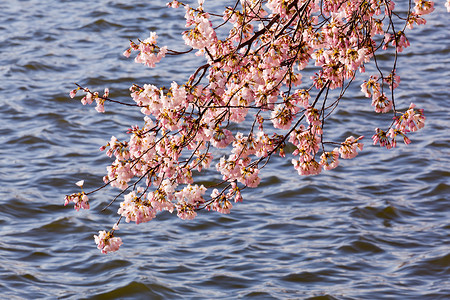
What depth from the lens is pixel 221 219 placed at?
8.22m

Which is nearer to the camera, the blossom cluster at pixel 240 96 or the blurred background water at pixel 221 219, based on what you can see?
the blossom cluster at pixel 240 96

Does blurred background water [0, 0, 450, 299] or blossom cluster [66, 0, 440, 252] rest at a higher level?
blossom cluster [66, 0, 440, 252]

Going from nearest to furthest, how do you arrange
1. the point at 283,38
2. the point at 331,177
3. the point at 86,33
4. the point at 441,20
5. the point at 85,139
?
the point at 283,38 → the point at 331,177 → the point at 85,139 → the point at 86,33 → the point at 441,20

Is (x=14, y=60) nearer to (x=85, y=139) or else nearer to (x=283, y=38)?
(x=85, y=139)

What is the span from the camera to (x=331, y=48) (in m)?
4.68

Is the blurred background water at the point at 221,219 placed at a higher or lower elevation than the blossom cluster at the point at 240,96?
lower

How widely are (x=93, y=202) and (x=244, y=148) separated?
4278 mm

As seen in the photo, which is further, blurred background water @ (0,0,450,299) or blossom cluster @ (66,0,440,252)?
blurred background water @ (0,0,450,299)

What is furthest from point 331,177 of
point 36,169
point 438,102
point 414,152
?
point 36,169

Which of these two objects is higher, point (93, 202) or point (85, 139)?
point (85, 139)

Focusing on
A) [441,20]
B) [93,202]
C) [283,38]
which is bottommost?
[93,202]

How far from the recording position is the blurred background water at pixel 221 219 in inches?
275

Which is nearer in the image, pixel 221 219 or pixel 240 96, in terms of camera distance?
pixel 240 96

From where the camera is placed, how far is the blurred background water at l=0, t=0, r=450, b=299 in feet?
23.0
